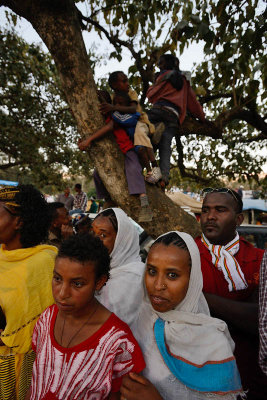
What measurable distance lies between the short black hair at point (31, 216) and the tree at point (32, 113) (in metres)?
A: 5.77

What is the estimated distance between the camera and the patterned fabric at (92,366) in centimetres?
131

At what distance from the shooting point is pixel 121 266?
2086mm

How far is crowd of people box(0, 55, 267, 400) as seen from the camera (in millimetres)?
1310

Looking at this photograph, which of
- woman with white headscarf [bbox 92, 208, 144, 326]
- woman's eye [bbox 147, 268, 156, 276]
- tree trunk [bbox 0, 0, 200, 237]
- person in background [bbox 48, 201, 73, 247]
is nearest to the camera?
woman's eye [bbox 147, 268, 156, 276]

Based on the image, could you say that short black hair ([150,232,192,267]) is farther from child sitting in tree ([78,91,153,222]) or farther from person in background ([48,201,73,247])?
person in background ([48,201,73,247])

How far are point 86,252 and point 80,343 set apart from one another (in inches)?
18.3

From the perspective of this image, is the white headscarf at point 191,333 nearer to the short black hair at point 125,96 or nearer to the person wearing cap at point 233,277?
the person wearing cap at point 233,277

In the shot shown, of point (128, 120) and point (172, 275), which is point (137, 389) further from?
point (128, 120)

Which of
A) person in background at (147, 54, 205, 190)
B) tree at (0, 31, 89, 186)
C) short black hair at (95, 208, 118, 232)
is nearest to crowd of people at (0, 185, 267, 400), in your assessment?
short black hair at (95, 208, 118, 232)

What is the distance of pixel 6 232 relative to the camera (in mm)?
1775

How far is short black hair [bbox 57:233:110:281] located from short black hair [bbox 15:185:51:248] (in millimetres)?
453

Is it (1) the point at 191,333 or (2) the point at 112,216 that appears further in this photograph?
(2) the point at 112,216

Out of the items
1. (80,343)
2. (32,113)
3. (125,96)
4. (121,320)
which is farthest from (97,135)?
(32,113)

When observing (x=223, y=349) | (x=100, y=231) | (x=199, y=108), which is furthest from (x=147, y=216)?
(x=199, y=108)
